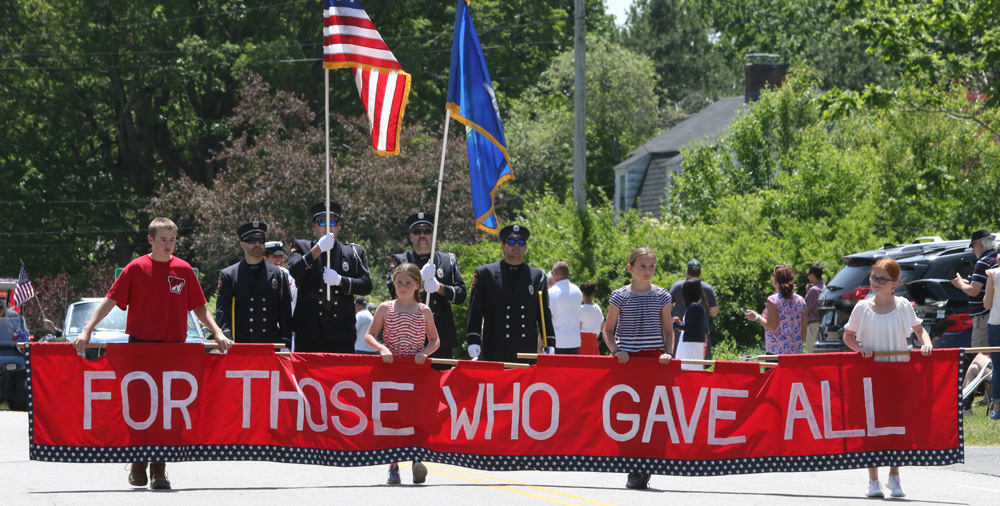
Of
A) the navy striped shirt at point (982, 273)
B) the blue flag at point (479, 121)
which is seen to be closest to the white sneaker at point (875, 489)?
the blue flag at point (479, 121)

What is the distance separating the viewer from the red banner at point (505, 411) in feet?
32.8

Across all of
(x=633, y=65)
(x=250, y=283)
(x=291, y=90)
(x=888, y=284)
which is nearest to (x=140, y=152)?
(x=291, y=90)

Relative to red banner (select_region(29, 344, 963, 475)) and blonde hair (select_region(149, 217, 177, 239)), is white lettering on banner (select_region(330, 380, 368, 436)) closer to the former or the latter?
red banner (select_region(29, 344, 963, 475))

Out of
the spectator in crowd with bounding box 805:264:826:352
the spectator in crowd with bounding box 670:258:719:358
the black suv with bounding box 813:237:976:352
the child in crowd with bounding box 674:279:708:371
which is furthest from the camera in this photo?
the spectator in crowd with bounding box 805:264:826:352

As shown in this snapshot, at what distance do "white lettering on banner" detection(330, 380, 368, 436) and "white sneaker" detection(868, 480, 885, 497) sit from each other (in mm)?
3657

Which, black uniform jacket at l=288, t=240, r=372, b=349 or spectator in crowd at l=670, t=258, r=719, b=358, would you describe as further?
spectator in crowd at l=670, t=258, r=719, b=358

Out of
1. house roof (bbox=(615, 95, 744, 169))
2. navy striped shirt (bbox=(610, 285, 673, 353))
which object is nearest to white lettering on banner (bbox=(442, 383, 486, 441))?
navy striped shirt (bbox=(610, 285, 673, 353))

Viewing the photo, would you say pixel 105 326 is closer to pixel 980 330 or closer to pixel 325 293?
pixel 325 293

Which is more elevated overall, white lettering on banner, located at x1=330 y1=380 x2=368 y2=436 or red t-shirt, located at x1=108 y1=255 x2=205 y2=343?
red t-shirt, located at x1=108 y1=255 x2=205 y2=343

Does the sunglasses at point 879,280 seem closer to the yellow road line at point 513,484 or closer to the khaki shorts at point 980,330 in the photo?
the yellow road line at point 513,484

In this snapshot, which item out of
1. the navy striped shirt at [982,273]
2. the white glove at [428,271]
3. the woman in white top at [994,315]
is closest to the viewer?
the white glove at [428,271]

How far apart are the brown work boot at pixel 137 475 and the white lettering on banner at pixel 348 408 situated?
140 centimetres

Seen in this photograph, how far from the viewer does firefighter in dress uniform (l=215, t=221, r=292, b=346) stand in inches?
456

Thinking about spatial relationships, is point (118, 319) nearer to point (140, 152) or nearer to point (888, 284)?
point (888, 284)
